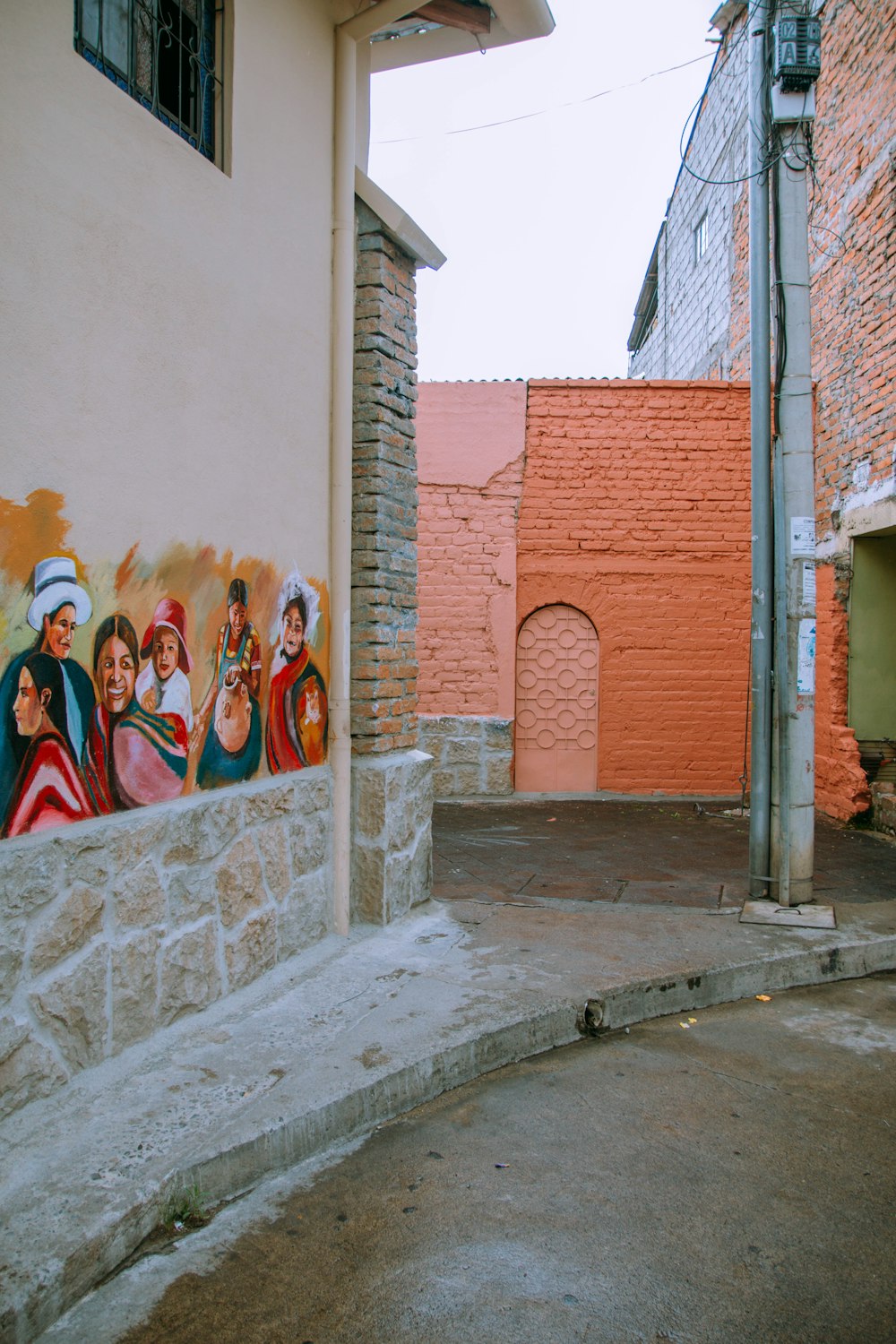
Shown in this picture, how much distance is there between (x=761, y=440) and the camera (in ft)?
19.1

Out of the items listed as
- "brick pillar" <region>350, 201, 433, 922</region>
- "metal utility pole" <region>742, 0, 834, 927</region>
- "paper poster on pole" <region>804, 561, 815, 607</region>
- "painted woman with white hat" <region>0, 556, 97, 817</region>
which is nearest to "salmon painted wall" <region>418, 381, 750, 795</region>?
"metal utility pole" <region>742, 0, 834, 927</region>

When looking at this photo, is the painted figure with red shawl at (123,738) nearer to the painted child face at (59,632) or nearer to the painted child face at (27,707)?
the painted child face at (59,632)

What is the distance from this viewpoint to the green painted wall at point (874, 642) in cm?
905

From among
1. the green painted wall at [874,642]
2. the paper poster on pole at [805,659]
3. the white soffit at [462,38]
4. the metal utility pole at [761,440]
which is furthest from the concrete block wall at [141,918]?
the green painted wall at [874,642]

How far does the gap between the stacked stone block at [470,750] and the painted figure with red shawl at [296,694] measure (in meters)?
5.32

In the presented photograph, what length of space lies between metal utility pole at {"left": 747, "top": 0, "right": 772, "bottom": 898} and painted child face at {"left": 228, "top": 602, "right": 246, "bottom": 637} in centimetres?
316

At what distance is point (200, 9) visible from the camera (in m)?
4.00

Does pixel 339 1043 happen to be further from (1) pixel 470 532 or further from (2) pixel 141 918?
(1) pixel 470 532

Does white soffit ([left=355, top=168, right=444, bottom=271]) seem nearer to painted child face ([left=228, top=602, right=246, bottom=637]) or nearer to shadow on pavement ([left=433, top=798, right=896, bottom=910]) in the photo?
painted child face ([left=228, top=602, right=246, bottom=637])

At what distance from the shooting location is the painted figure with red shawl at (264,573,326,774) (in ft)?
14.4

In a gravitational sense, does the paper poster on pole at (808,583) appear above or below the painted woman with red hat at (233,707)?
above

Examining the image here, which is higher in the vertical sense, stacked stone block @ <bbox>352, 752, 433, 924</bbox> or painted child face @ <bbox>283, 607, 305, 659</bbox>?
painted child face @ <bbox>283, 607, 305, 659</bbox>

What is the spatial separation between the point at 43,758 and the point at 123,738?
39cm

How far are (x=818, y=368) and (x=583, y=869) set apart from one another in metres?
5.81
